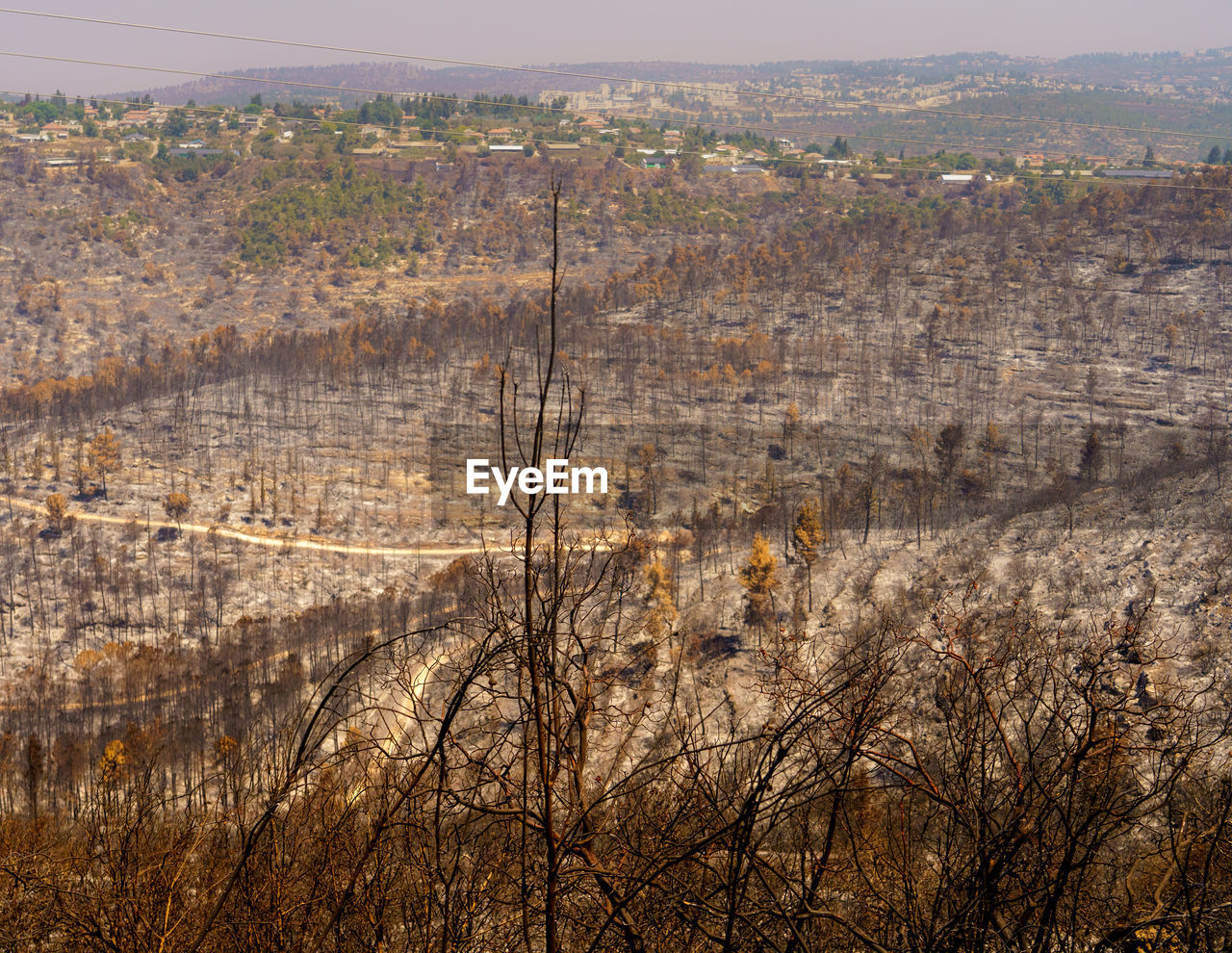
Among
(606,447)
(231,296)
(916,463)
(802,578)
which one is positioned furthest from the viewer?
(231,296)

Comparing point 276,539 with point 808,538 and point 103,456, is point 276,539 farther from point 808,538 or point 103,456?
point 808,538

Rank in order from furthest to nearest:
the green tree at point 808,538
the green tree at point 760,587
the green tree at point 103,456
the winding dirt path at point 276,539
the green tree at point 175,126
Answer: the green tree at point 175,126, the green tree at point 103,456, the winding dirt path at point 276,539, the green tree at point 808,538, the green tree at point 760,587

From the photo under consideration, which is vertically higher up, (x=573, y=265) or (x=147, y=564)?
(x=573, y=265)

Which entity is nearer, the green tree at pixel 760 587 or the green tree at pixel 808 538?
the green tree at pixel 760 587

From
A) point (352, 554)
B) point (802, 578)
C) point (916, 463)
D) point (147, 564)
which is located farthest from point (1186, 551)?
point (147, 564)

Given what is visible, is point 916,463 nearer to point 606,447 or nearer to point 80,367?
point 606,447

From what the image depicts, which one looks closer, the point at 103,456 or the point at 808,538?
the point at 808,538

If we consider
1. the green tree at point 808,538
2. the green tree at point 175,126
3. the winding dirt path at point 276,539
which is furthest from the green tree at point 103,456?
the green tree at point 175,126

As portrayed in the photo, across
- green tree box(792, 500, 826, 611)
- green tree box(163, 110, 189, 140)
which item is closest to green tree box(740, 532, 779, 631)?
green tree box(792, 500, 826, 611)

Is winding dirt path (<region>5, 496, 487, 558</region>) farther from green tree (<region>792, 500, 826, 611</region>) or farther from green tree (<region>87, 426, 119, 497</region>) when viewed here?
green tree (<region>792, 500, 826, 611</region>)

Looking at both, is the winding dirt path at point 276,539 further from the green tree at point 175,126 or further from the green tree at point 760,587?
the green tree at point 175,126

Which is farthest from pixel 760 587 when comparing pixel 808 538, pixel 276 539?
pixel 276 539
